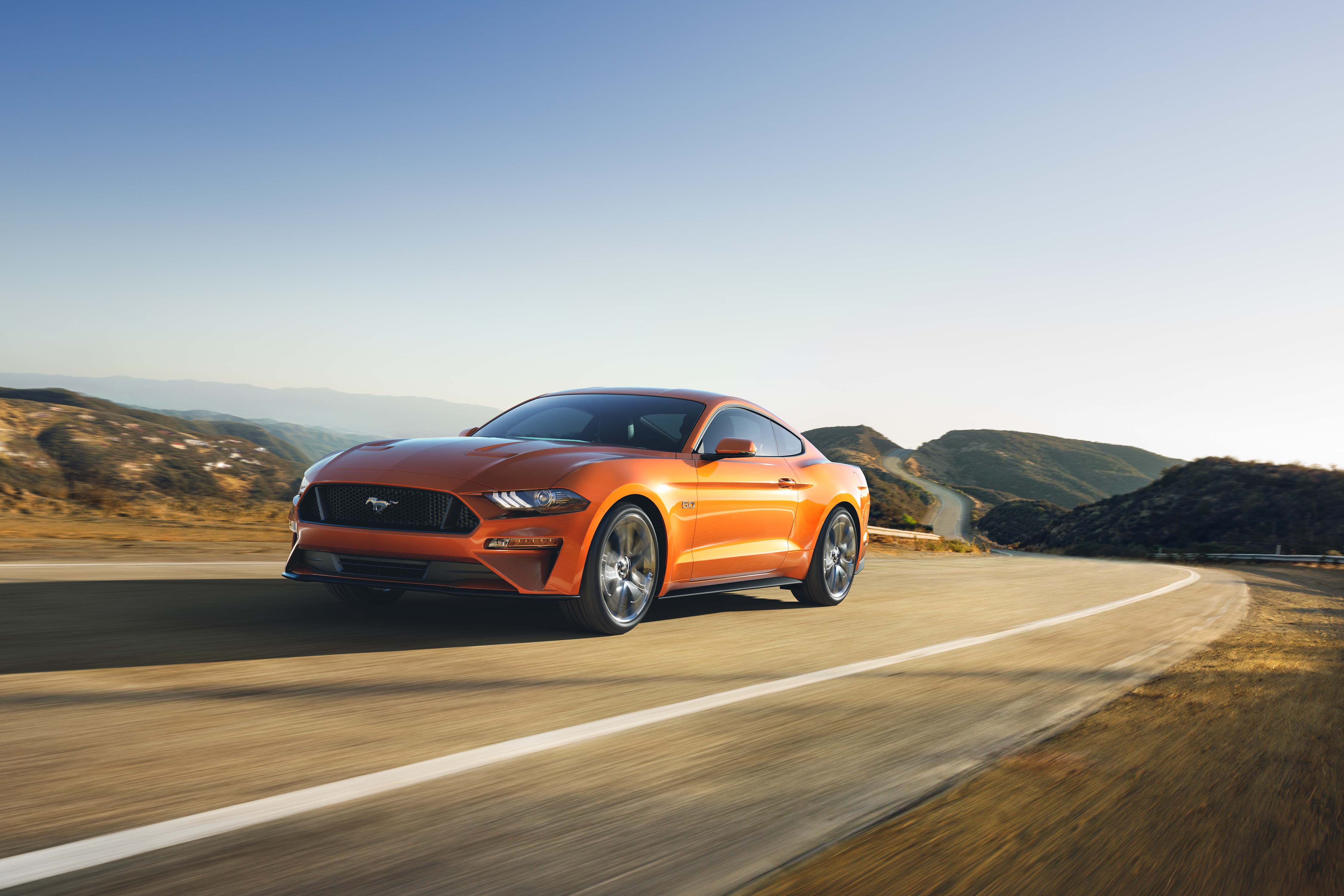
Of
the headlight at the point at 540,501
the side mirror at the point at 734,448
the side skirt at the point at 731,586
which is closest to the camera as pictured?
the headlight at the point at 540,501

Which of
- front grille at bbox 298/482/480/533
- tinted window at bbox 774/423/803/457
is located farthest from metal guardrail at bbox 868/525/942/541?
front grille at bbox 298/482/480/533

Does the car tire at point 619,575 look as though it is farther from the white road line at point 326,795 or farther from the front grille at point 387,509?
the white road line at point 326,795

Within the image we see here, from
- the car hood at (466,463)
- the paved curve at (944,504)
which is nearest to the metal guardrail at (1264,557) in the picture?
the paved curve at (944,504)

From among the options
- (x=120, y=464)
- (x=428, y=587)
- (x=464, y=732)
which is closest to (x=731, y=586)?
(x=428, y=587)

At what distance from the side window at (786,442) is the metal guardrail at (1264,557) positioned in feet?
105

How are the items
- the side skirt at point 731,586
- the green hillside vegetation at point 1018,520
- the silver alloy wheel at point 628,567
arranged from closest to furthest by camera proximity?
the silver alloy wheel at point 628,567, the side skirt at point 731,586, the green hillside vegetation at point 1018,520

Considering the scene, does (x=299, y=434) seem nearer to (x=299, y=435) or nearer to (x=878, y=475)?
(x=299, y=435)

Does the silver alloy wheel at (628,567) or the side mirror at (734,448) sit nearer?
the silver alloy wheel at (628,567)

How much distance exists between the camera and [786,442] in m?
7.90

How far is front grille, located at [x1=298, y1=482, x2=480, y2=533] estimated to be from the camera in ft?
16.9

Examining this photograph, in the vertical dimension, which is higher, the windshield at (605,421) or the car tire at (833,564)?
the windshield at (605,421)

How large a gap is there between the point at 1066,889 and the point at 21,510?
12211mm

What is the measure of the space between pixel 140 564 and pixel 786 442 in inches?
205

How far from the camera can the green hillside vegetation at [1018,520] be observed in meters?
78.9
